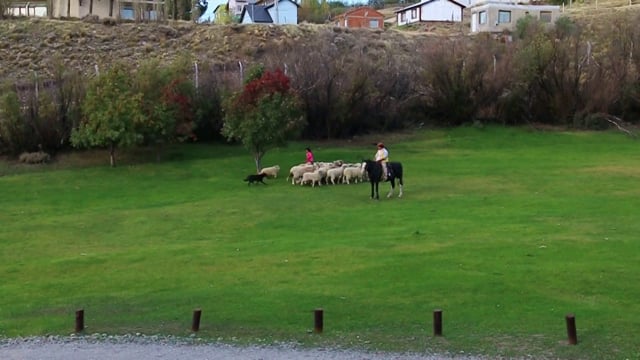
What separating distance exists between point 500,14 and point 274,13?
24.8 m

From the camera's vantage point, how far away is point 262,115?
37.8 m

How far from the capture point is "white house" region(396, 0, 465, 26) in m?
97.8

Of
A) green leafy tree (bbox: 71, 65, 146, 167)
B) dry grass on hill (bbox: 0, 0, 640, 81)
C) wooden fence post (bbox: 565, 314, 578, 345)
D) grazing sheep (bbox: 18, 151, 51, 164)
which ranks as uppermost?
dry grass on hill (bbox: 0, 0, 640, 81)

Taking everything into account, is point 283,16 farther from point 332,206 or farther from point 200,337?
point 200,337

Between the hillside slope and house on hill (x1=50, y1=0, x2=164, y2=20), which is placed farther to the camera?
house on hill (x1=50, y1=0, x2=164, y2=20)

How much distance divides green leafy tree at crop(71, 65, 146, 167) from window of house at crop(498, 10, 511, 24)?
5321cm

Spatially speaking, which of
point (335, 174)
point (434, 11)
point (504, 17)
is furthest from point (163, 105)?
point (434, 11)

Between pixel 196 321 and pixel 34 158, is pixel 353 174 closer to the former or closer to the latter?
pixel 34 158

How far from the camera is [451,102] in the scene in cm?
5372

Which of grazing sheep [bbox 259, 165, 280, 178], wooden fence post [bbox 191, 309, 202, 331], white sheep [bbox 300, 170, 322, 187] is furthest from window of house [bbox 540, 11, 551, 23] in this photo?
wooden fence post [bbox 191, 309, 202, 331]

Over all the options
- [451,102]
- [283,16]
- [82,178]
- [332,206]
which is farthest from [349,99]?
[283,16]

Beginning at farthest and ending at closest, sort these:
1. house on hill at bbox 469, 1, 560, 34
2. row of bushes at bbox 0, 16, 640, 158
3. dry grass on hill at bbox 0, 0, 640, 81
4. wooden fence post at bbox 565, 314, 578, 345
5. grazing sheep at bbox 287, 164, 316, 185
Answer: house on hill at bbox 469, 1, 560, 34, dry grass on hill at bbox 0, 0, 640, 81, row of bushes at bbox 0, 16, 640, 158, grazing sheep at bbox 287, 164, 316, 185, wooden fence post at bbox 565, 314, 578, 345

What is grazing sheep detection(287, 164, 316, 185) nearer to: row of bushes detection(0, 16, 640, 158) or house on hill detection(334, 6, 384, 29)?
row of bushes detection(0, 16, 640, 158)

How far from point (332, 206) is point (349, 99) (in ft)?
74.8
